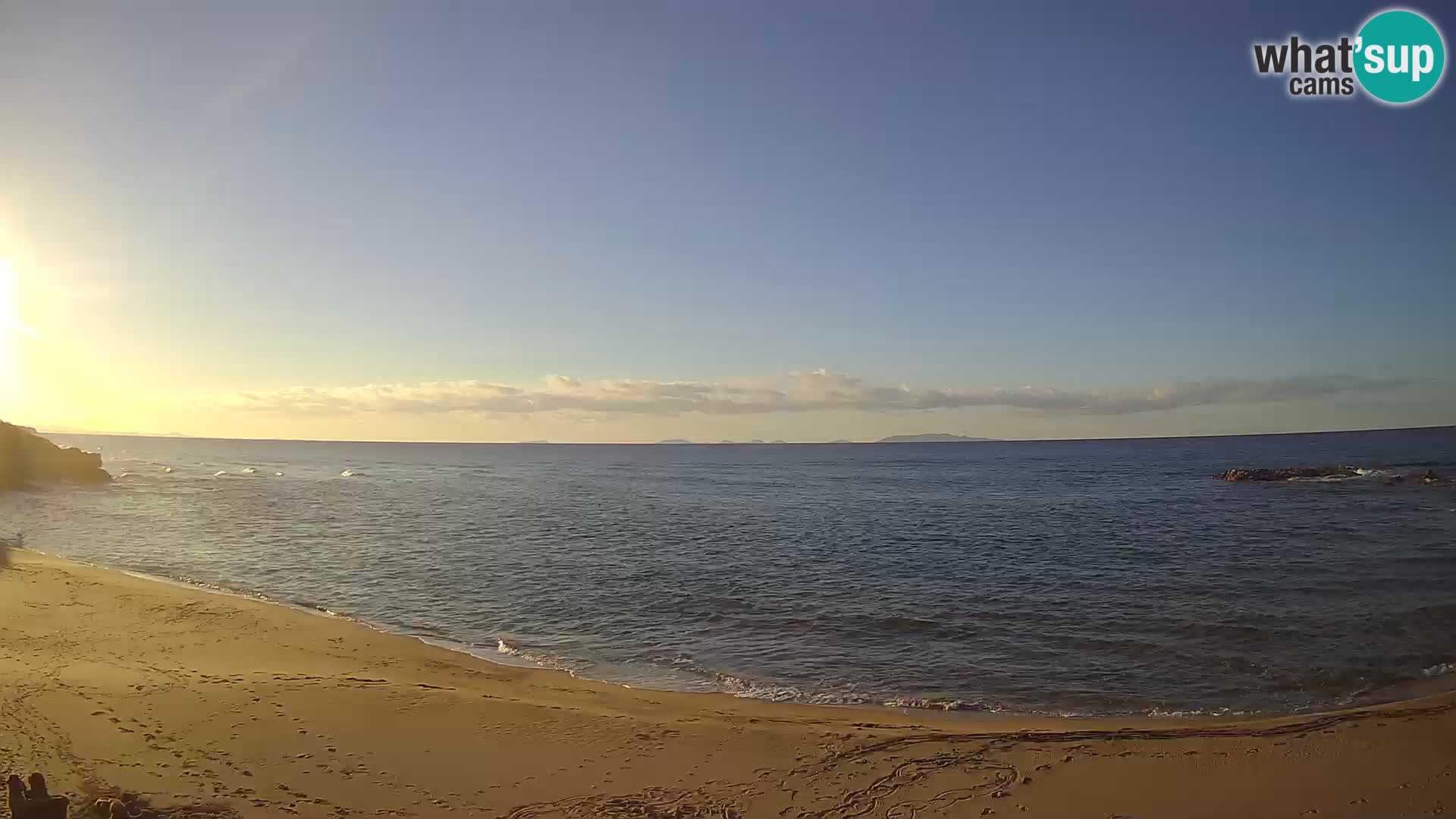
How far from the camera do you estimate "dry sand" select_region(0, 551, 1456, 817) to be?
29.7ft

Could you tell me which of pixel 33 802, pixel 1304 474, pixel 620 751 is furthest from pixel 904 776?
pixel 1304 474

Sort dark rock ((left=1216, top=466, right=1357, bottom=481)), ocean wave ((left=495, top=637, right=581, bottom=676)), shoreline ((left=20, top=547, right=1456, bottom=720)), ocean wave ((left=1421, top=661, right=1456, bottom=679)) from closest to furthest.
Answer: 1. shoreline ((left=20, top=547, right=1456, bottom=720))
2. ocean wave ((left=1421, top=661, right=1456, bottom=679))
3. ocean wave ((left=495, top=637, right=581, bottom=676))
4. dark rock ((left=1216, top=466, right=1357, bottom=481))

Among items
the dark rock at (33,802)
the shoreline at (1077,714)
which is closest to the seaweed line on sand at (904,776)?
the shoreline at (1077,714)

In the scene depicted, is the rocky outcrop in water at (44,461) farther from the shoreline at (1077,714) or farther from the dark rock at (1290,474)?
the dark rock at (1290,474)

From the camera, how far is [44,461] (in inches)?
2581

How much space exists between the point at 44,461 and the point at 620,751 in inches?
3221

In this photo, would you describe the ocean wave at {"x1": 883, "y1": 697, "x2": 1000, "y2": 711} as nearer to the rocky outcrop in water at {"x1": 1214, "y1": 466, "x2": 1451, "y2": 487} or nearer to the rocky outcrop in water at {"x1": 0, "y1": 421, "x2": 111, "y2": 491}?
the rocky outcrop in water at {"x1": 1214, "y1": 466, "x2": 1451, "y2": 487}

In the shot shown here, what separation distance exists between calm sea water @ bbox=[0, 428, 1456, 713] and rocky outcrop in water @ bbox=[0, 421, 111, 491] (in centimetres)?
1271

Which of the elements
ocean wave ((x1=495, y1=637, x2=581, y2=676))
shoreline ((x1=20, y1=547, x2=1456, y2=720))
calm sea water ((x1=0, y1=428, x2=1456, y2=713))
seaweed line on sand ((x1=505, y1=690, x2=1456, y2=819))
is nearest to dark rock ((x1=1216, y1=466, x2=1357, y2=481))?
calm sea water ((x1=0, y1=428, x2=1456, y2=713))

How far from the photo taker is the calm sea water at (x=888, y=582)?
1493cm

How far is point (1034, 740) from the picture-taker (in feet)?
36.4

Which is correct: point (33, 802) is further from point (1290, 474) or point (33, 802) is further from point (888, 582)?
point (1290, 474)

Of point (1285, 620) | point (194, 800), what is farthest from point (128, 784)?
point (1285, 620)

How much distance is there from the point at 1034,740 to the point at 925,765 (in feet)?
7.04
